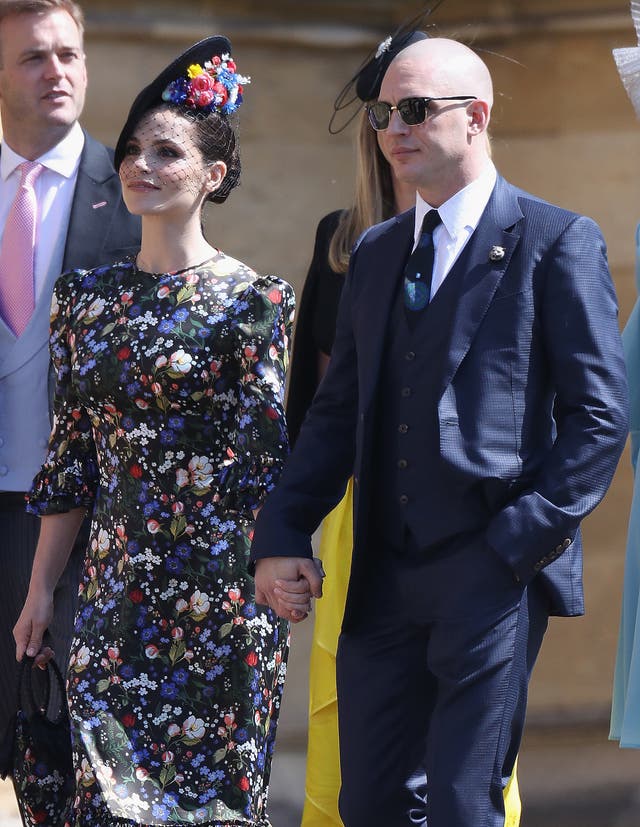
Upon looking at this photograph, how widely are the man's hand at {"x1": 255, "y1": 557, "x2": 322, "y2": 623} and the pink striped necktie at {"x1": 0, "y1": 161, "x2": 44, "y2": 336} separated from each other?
1349 mm

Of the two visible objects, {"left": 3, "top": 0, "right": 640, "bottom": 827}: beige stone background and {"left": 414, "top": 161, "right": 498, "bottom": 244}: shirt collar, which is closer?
{"left": 414, "top": 161, "right": 498, "bottom": 244}: shirt collar

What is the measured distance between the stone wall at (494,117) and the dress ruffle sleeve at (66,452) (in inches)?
67.5

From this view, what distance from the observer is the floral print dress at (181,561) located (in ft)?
13.1

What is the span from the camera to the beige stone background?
556 cm

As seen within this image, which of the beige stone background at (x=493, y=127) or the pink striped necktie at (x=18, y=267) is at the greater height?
the beige stone background at (x=493, y=127)

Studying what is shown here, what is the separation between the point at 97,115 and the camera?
5.78 meters

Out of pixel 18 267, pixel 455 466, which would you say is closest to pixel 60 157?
pixel 18 267

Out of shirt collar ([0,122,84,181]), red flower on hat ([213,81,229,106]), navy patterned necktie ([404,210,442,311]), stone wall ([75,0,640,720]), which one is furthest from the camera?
stone wall ([75,0,640,720])

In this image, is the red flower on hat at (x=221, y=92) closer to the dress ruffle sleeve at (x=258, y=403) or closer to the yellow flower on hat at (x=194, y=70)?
the yellow flower on hat at (x=194, y=70)

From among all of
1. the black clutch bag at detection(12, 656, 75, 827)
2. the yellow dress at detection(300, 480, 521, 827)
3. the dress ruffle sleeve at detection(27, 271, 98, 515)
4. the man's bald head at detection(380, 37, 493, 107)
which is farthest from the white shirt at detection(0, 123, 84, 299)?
the man's bald head at detection(380, 37, 493, 107)

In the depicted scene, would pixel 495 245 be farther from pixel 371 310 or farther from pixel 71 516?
pixel 71 516

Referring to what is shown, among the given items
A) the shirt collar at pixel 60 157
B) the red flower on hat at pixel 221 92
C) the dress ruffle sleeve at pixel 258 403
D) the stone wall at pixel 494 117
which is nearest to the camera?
the dress ruffle sleeve at pixel 258 403

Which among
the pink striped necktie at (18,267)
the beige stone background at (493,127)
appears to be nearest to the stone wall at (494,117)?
the beige stone background at (493,127)

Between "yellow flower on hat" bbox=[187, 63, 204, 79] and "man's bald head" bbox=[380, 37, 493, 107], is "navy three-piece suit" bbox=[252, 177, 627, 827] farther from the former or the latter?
"yellow flower on hat" bbox=[187, 63, 204, 79]
